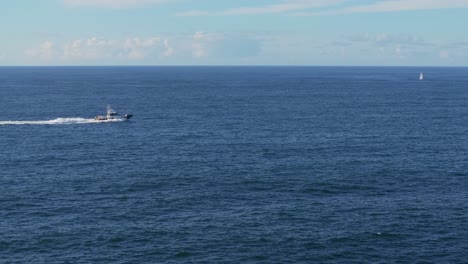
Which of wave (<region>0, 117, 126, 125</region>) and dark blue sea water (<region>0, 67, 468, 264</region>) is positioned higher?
wave (<region>0, 117, 126, 125</region>)

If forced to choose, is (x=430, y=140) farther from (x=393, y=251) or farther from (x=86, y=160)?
(x=86, y=160)

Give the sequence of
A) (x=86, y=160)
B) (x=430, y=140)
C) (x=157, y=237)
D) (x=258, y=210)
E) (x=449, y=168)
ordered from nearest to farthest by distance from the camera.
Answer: (x=157, y=237), (x=258, y=210), (x=449, y=168), (x=86, y=160), (x=430, y=140)

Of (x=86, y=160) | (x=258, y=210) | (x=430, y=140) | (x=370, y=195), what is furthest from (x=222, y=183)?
(x=430, y=140)

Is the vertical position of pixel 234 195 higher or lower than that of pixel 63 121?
lower

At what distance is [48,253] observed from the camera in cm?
7175

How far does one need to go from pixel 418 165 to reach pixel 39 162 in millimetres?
85992

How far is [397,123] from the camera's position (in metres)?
179

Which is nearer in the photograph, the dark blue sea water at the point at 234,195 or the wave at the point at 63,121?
the dark blue sea water at the point at 234,195

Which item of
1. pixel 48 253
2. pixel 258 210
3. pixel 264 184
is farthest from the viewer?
pixel 264 184

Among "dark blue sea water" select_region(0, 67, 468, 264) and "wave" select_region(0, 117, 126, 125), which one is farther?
"wave" select_region(0, 117, 126, 125)

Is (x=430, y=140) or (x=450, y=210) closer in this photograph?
(x=450, y=210)

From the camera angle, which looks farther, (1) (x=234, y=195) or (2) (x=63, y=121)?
(2) (x=63, y=121)

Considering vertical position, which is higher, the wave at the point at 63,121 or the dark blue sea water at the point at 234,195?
the wave at the point at 63,121

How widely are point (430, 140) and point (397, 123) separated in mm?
32686
